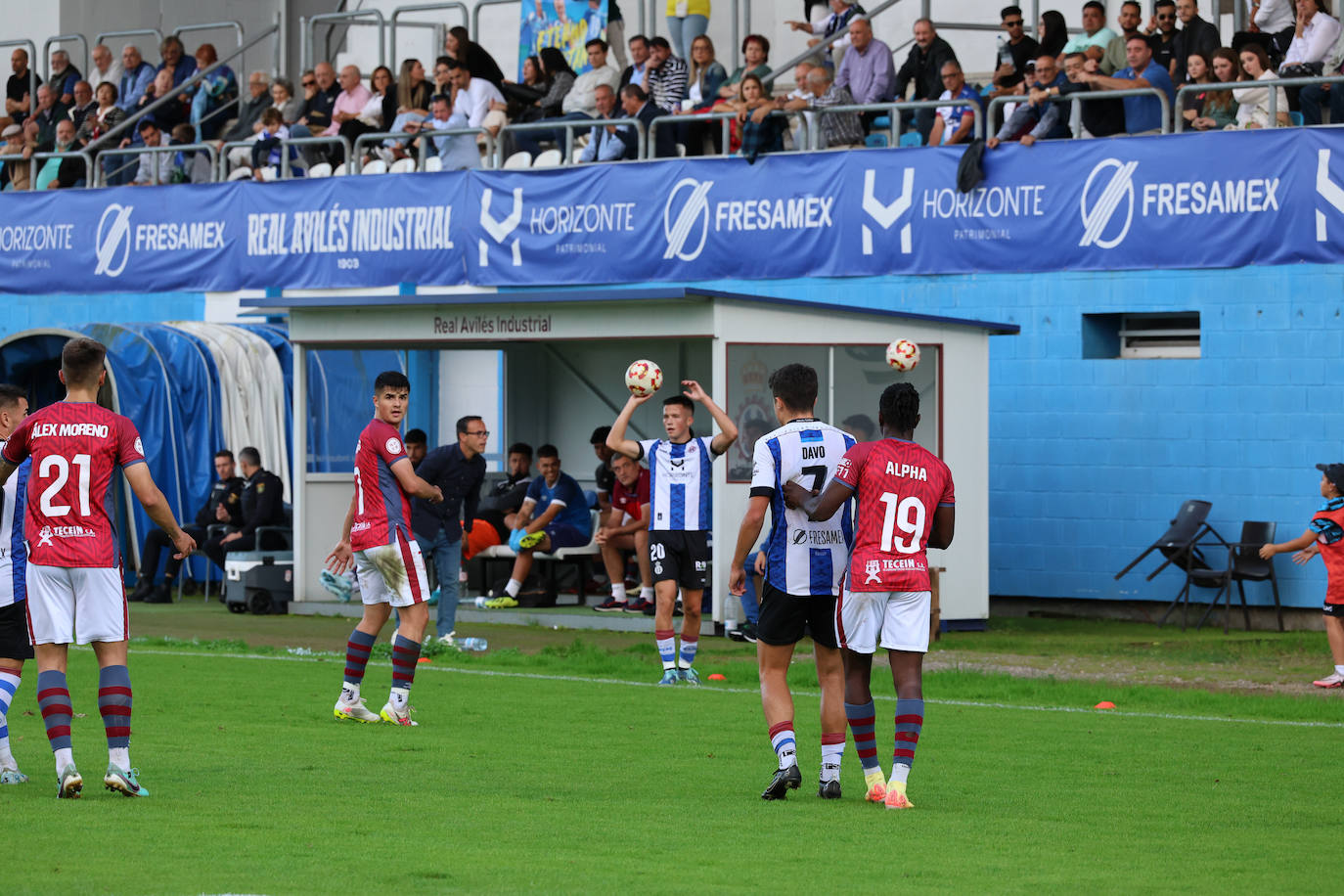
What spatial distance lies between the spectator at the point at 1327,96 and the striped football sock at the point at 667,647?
8.81 meters

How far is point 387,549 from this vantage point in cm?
1164

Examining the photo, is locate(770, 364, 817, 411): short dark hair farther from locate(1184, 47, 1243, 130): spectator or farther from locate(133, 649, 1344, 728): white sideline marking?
locate(1184, 47, 1243, 130): spectator

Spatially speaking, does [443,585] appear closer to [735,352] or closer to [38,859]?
[735,352]

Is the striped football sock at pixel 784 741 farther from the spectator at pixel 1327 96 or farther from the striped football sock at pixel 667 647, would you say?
the spectator at pixel 1327 96

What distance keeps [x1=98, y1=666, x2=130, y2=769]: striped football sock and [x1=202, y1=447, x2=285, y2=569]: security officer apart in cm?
1267

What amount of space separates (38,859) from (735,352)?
1128 cm

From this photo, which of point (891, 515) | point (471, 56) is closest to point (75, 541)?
point (891, 515)

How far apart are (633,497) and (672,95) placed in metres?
6.16

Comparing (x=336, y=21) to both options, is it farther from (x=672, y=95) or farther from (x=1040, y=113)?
(x=1040, y=113)

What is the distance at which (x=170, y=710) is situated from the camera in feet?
40.3

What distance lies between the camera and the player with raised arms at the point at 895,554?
27.9 feet

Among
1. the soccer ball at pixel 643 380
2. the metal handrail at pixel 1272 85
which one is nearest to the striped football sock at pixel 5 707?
the soccer ball at pixel 643 380

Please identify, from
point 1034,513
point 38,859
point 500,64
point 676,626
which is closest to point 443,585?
point 676,626

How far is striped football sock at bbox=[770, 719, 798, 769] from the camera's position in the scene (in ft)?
29.1
